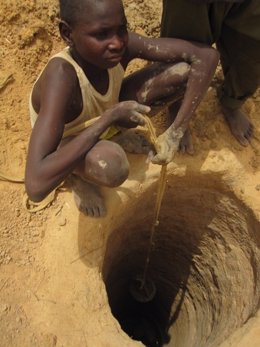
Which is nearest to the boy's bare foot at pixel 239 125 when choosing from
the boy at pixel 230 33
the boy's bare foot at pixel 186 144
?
the boy at pixel 230 33

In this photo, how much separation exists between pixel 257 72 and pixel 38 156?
3.58 feet

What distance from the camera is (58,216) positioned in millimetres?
1941

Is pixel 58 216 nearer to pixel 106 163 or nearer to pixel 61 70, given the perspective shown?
pixel 106 163

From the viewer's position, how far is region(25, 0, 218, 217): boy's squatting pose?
4.85 ft

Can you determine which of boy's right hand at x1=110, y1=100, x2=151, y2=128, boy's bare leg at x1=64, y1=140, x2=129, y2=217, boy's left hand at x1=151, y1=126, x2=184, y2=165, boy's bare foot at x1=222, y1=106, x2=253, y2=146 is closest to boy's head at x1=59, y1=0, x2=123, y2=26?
boy's right hand at x1=110, y1=100, x2=151, y2=128

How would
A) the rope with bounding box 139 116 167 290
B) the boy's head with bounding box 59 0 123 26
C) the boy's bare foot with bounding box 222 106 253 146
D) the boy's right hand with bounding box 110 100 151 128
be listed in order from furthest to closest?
the boy's bare foot with bounding box 222 106 253 146 → the rope with bounding box 139 116 167 290 → the boy's right hand with bounding box 110 100 151 128 → the boy's head with bounding box 59 0 123 26

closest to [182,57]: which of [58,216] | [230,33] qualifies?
[230,33]

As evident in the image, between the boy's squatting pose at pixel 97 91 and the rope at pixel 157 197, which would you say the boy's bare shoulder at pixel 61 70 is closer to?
the boy's squatting pose at pixel 97 91

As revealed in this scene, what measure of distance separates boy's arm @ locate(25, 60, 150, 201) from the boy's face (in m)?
0.12

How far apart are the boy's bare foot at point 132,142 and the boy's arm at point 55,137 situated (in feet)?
1.56

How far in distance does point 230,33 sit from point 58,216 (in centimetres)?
113

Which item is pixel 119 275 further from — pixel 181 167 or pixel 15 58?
pixel 15 58

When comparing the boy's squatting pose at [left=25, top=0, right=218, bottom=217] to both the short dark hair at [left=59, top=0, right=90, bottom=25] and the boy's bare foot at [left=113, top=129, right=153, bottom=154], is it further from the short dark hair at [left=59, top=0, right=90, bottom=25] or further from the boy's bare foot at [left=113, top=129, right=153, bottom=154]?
the boy's bare foot at [left=113, top=129, right=153, bottom=154]

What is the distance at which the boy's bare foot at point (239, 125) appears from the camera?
86.8 inches
